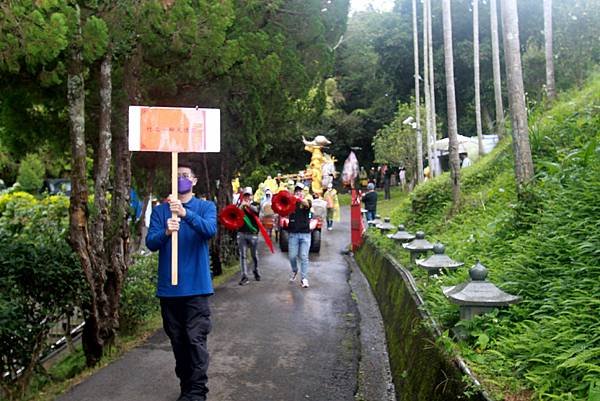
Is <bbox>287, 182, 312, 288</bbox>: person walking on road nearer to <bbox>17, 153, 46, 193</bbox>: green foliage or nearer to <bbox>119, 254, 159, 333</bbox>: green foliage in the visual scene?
<bbox>119, 254, 159, 333</bbox>: green foliage

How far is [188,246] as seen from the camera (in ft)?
18.3

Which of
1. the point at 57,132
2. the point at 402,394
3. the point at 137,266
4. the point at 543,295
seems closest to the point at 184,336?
the point at 402,394

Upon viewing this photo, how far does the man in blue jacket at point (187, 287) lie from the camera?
5.40 meters

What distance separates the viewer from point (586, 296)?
411cm

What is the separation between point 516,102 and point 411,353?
363cm

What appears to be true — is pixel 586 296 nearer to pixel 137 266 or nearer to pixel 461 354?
pixel 461 354

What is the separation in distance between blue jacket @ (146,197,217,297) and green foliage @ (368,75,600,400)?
1979mm

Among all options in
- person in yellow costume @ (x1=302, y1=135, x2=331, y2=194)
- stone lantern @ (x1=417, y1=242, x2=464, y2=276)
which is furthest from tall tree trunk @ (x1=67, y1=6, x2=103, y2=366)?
person in yellow costume @ (x1=302, y1=135, x2=331, y2=194)

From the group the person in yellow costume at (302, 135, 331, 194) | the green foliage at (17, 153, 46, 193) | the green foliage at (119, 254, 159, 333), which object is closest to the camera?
the green foliage at (119, 254, 159, 333)

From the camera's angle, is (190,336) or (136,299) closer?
(190,336)

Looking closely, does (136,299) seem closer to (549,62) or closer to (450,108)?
(450,108)

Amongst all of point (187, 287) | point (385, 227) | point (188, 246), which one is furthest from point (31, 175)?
point (187, 287)

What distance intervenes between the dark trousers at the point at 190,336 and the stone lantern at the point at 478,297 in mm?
2071

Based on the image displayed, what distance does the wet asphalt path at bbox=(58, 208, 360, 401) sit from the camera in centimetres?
595
